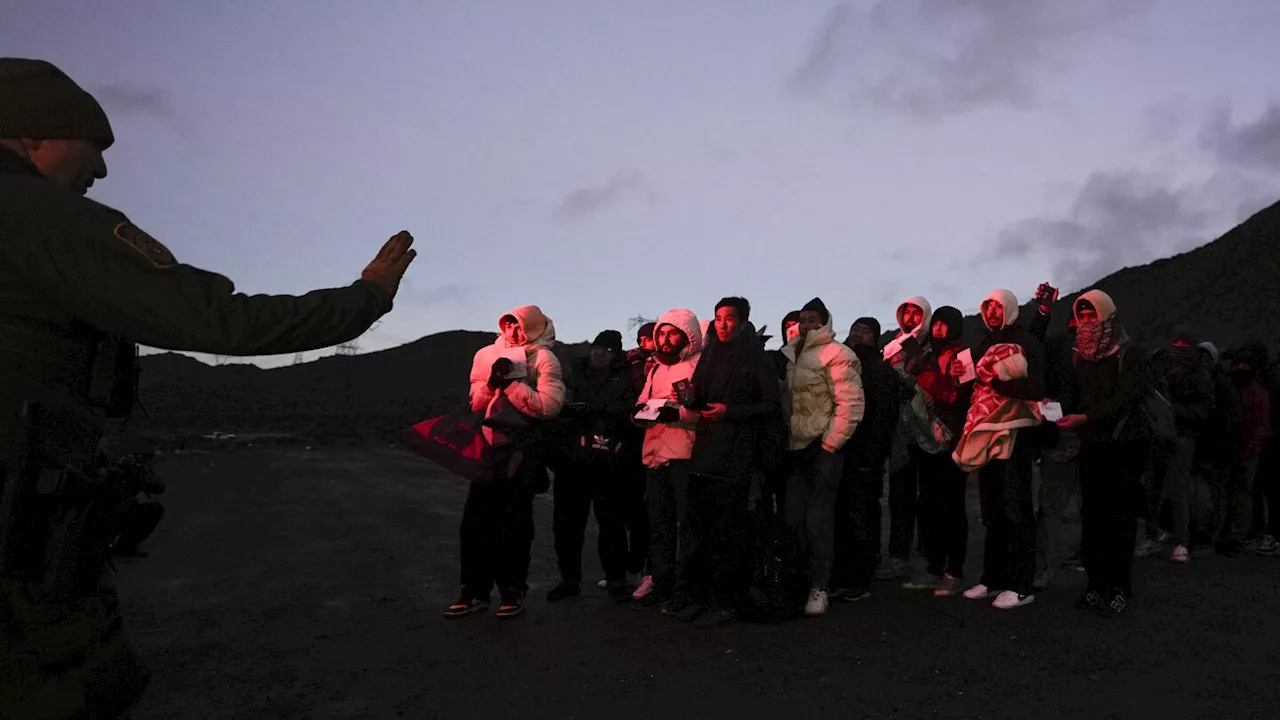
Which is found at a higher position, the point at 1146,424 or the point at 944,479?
the point at 1146,424

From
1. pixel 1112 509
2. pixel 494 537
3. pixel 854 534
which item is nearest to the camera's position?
pixel 1112 509

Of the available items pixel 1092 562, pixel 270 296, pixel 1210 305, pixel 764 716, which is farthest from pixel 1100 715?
pixel 1210 305

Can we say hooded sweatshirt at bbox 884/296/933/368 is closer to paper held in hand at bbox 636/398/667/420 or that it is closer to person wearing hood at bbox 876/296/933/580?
person wearing hood at bbox 876/296/933/580

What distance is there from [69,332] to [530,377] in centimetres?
511

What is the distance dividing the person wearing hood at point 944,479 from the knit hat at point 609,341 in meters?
2.55

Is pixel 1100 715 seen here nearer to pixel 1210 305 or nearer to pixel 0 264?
pixel 0 264

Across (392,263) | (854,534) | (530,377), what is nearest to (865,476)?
(854,534)

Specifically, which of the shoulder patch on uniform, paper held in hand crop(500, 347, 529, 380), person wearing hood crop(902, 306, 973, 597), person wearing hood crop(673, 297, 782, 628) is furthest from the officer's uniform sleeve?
person wearing hood crop(902, 306, 973, 597)

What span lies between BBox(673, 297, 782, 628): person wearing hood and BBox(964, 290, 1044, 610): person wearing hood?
1.70 meters

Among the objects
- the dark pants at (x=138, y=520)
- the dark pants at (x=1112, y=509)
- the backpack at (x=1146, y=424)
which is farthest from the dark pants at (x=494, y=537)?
the dark pants at (x=138, y=520)

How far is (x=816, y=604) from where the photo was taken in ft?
22.5

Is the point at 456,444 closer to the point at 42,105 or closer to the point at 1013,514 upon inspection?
the point at 1013,514

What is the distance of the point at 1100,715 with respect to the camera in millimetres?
4508

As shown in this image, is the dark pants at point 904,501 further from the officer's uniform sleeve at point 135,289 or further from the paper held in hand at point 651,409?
the officer's uniform sleeve at point 135,289
